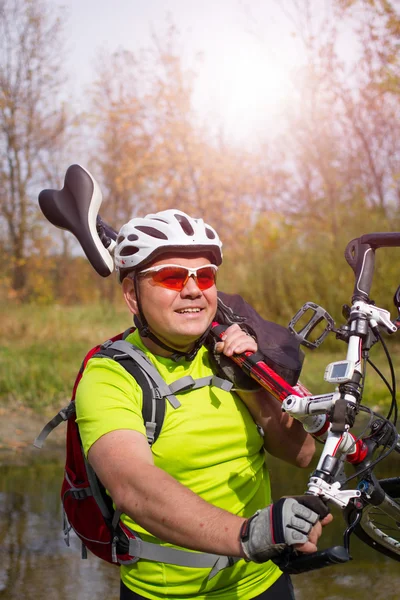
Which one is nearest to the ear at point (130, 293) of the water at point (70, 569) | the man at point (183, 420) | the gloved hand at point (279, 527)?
the man at point (183, 420)

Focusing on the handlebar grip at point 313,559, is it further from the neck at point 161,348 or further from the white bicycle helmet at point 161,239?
the white bicycle helmet at point 161,239

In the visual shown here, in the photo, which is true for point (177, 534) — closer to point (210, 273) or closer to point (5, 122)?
point (210, 273)

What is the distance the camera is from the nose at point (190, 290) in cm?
255

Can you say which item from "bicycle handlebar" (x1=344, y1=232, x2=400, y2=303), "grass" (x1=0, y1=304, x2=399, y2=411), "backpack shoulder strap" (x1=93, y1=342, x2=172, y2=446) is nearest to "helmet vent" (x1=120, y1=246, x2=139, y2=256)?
"backpack shoulder strap" (x1=93, y1=342, x2=172, y2=446)

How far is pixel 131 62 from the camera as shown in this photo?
24594 mm

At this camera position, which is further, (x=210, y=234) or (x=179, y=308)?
(x=210, y=234)

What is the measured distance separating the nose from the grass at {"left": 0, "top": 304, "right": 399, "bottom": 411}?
253 inches

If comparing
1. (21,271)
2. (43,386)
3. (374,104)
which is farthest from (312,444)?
(21,271)

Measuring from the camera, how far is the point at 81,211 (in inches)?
125

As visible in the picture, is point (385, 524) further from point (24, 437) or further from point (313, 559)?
point (24, 437)

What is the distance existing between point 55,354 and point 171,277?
9182 mm

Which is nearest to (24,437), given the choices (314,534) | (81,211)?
(81,211)

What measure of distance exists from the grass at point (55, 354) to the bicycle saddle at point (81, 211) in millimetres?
6082

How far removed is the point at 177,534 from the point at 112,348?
0.74 metres
